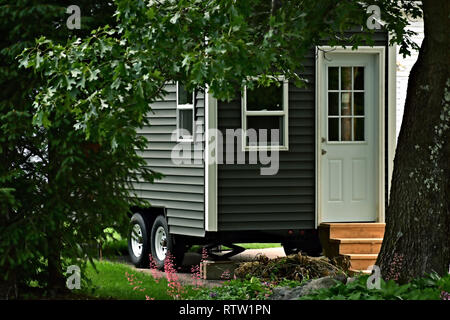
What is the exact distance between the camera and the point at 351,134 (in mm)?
12789

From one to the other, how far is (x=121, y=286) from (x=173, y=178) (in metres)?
2.31

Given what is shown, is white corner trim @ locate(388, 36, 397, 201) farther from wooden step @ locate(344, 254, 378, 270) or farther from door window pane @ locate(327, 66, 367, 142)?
wooden step @ locate(344, 254, 378, 270)

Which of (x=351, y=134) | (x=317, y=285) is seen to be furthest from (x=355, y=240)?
(x=317, y=285)

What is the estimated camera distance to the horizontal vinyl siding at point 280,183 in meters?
12.3

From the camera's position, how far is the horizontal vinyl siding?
12305mm

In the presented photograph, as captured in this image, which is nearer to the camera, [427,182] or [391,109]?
[427,182]

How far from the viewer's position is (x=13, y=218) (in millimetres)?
9461

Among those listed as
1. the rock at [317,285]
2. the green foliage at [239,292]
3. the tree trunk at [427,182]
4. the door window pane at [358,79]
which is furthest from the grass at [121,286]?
the door window pane at [358,79]

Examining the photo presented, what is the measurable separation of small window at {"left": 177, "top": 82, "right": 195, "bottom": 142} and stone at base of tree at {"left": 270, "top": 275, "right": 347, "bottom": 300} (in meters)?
5.06

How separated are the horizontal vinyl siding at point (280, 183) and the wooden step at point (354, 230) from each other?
0.31m

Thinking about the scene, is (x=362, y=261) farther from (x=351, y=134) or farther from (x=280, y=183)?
(x=351, y=134)
